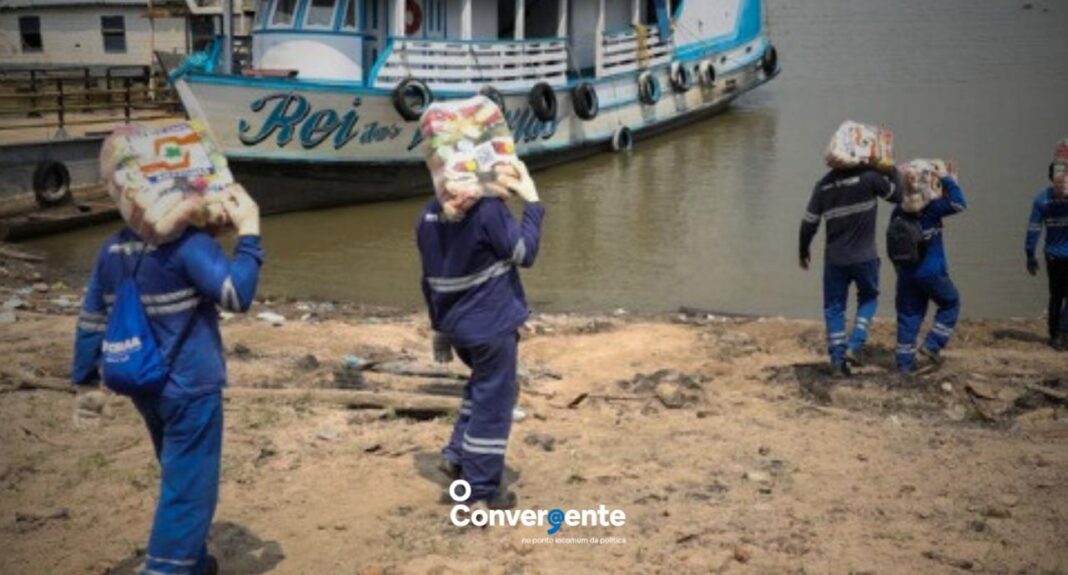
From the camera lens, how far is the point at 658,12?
2012 centimetres

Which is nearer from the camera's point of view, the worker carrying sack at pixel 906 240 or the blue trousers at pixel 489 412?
the blue trousers at pixel 489 412

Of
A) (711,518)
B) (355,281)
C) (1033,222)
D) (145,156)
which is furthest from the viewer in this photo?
(355,281)

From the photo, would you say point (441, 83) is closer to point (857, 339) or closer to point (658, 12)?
point (658, 12)

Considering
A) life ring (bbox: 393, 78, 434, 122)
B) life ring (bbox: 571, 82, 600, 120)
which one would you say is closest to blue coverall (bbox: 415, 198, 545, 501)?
life ring (bbox: 393, 78, 434, 122)

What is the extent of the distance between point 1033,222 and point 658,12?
13.6m

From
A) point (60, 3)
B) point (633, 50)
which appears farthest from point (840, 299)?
point (60, 3)

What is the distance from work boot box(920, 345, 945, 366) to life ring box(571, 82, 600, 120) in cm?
1151

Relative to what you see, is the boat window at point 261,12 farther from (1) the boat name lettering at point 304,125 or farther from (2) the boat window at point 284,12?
→ (1) the boat name lettering at point 304,125

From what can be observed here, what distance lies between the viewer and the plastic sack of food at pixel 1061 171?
23.0ft

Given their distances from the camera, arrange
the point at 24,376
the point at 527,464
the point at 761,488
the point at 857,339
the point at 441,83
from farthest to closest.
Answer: the point at 441,83, the point at 857,339, the point at 24,376, the point at 527,464, the point at 761,488

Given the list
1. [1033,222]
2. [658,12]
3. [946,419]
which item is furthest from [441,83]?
[946,419]

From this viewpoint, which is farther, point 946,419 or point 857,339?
point 857,339

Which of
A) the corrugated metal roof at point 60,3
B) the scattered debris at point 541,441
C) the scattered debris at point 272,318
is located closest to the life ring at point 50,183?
the scattered debris at point 272,318

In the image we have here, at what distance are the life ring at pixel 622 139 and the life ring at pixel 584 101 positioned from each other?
3.84ft
